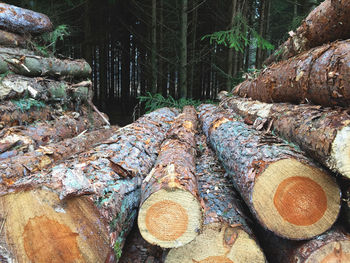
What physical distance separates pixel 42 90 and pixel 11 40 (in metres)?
1.29

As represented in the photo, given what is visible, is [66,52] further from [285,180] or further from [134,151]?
[285,180]

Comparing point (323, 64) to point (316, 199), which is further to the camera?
point (323, 64)

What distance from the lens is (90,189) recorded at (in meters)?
1.77

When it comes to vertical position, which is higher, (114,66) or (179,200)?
(114,66)

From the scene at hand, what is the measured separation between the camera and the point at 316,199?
5.80 ft

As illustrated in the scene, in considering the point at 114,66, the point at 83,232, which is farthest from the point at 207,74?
the point at 83,232

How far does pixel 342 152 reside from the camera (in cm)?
162

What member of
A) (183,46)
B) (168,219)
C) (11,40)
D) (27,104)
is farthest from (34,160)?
(183,46)

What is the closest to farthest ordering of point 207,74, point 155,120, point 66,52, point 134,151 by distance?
1. point 134,151
2. point 155,120
3. point 66,52
4. point 207,74

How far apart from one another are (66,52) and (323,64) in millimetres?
12368

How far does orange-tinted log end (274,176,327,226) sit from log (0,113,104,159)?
9.90 feet

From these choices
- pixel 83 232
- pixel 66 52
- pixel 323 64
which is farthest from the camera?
pixel 66 52

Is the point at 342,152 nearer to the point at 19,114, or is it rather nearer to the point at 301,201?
the point at 301,201

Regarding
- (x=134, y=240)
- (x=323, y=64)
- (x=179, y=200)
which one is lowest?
(x=134, y=240)
